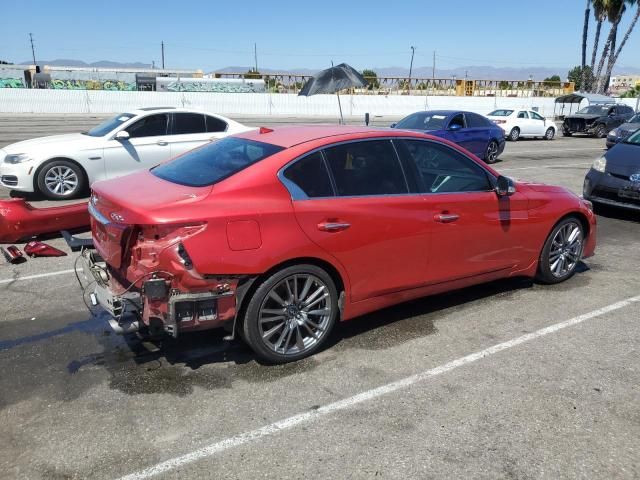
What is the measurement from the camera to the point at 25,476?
9.41ft

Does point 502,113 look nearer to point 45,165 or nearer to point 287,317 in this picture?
point 45,165

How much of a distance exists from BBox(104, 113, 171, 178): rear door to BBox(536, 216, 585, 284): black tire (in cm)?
687

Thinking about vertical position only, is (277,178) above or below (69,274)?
above

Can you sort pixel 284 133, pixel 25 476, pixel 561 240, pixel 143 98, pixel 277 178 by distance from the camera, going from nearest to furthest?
pixel 25 476
pixel 277 178
pixel 284 133
pixel 561 240
pixel 143 98

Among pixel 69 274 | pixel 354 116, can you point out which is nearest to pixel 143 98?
pixel 354 116

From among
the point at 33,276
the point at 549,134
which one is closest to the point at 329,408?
the point at 33,276

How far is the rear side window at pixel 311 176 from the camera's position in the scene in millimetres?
4023

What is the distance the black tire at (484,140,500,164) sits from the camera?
52.2ft

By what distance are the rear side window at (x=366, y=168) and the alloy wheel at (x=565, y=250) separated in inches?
84.6

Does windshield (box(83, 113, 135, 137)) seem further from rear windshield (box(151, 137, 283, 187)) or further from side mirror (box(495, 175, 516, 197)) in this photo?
side mirror (box(495, 175, 516, 197))

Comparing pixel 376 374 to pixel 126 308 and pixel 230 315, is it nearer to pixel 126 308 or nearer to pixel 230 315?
pixel 230 315

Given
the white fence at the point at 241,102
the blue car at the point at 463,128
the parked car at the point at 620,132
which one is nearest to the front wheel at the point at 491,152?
the blue car at the point at 463,128

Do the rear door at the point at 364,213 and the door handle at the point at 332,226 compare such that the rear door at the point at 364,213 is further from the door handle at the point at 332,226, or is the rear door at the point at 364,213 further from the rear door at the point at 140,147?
the rear door at the point at 140,147

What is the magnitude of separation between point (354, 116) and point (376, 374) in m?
33.7
